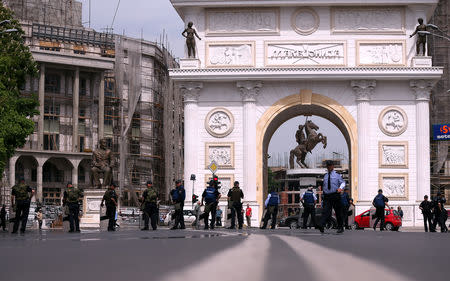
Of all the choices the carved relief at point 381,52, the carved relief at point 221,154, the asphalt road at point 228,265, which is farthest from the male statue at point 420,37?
the asphalt road at point 228,265

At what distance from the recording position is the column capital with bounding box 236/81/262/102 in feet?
147

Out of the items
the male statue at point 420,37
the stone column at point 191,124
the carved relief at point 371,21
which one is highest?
the carved relief at point 371,21

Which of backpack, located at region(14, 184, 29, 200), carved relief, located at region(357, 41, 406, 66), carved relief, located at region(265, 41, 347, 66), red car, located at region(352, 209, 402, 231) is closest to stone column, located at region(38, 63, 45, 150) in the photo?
carved relief, located at region(265, 41, 347, 66)

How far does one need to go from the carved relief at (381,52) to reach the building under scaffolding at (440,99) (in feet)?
76.5

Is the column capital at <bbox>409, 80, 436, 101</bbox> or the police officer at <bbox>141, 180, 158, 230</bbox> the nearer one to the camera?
the police officer at <bbox>141, 180, 158, 230</bbox>

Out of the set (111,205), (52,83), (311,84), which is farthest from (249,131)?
(52,83)

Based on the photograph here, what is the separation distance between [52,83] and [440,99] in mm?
37029

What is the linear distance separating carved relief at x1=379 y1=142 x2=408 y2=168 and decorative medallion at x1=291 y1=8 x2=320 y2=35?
7445mm

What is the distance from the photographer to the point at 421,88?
1747 inches

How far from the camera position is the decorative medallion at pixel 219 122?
45.2 meters

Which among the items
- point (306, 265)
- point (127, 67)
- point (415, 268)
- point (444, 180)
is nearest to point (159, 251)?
point (306, 265)

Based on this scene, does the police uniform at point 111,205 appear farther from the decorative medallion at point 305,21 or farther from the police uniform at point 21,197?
the decorative medallion at point 305,21

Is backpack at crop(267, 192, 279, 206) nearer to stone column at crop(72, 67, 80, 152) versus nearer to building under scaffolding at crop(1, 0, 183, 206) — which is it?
building under scaffolding at crop(1, 0, 183, 206)

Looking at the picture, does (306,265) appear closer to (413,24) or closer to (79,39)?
(413,24)
